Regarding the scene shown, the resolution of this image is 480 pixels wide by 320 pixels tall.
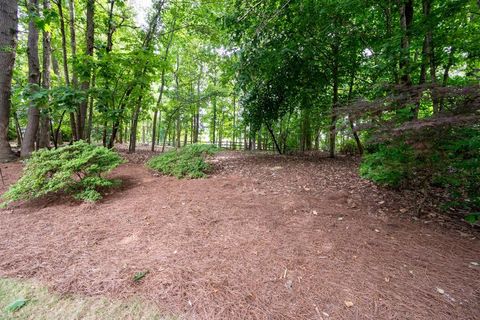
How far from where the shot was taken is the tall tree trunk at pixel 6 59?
210 inches

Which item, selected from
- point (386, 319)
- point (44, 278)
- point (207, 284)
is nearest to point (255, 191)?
point (207, 284)

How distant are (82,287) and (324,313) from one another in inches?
74.4

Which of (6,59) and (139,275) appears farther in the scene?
(6,59)

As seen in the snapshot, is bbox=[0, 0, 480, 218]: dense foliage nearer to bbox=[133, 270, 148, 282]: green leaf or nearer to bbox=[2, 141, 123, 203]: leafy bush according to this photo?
bbox=[2, 141, 123, 203]: leafy bush

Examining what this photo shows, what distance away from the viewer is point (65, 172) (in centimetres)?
326

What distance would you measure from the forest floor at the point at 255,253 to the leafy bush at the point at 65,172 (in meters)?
0.26

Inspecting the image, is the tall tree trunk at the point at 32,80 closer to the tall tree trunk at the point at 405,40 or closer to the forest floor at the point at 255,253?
the forest floor at the point at 255,253

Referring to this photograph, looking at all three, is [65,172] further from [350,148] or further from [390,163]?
[350,148]

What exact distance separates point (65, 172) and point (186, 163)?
2423 millimetres

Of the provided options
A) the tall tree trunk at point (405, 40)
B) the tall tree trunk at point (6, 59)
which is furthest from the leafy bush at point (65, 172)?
the tall tree trunk at point (405, 40)

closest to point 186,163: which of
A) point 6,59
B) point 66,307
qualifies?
point 66,307

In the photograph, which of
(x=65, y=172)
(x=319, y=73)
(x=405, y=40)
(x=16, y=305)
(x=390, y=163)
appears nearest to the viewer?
(x=16, y=305)

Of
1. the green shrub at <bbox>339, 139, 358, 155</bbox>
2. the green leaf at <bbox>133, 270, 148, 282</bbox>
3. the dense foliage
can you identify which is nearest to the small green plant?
the green leaf at <bbox>133, 270, 148, 282</bbox>

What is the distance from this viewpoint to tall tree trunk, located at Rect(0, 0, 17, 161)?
17.5 ft
